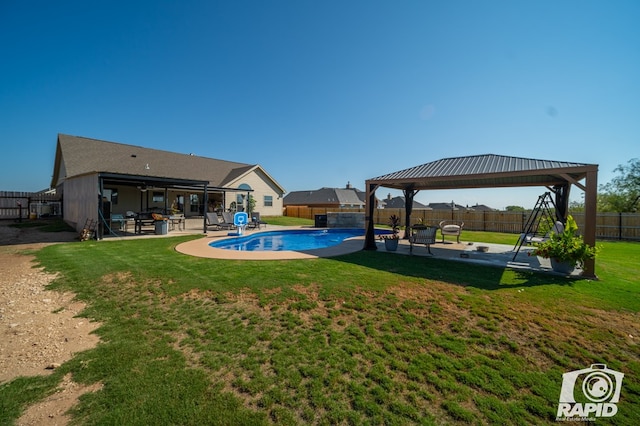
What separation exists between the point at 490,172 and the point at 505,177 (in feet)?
4.51

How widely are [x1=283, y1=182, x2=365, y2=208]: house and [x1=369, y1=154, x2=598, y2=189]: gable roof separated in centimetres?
3135

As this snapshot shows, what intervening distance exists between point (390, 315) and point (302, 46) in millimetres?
13184

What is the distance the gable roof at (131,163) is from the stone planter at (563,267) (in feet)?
63.4

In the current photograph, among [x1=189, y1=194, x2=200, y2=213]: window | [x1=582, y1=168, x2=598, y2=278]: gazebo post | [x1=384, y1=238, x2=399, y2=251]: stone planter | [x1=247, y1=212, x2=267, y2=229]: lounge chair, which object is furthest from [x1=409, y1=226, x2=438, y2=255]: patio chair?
[x1=189, y1=194, x2=200, y2=213]: window

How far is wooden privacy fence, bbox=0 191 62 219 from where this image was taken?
21.0m

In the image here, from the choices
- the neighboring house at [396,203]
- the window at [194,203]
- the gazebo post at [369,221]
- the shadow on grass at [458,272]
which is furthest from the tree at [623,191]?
the window at [194,203]

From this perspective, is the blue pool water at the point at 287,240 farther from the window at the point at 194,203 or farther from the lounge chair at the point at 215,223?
the window at the point at 194,203

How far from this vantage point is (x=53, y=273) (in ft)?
22.0

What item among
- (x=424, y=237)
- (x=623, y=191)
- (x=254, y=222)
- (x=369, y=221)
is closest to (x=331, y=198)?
(x=254, y=222)

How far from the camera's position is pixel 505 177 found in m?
9.22

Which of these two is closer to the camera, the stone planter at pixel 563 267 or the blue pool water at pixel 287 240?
the stone planter at pixel 563 267

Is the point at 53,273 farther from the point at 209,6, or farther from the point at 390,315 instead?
the point at 209,6

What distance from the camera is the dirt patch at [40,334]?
259cm

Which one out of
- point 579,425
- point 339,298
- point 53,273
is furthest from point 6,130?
point 579,425
